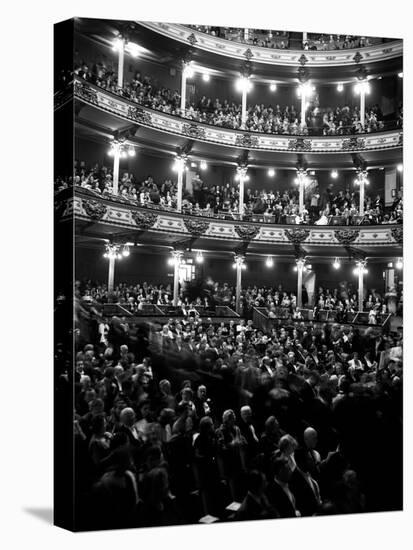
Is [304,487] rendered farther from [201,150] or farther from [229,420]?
[201,150]

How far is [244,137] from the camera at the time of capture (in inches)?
613

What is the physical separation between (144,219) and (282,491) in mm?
6108

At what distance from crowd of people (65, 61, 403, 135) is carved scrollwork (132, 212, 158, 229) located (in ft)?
7.32

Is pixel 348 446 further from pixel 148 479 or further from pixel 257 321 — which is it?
pixel 148 479

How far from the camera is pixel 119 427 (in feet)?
40.0

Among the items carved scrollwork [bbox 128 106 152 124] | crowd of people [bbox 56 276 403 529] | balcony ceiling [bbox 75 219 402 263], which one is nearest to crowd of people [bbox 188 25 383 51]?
carved scrollwork [bbox 128 106 152 124]

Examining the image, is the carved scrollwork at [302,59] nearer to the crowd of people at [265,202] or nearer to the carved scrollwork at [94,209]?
the crowd of people at [265,202]

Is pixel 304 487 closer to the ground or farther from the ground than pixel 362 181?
closer to the ground

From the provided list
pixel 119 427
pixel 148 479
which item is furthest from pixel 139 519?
pixel 119 427

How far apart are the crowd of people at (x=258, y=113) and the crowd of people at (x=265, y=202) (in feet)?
4.54

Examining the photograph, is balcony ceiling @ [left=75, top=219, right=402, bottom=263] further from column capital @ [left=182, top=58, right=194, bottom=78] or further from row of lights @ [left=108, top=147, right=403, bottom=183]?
column capital @ [left=182, top=58, right=194, bottom=78]

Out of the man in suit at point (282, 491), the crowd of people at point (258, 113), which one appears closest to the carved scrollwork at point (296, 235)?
the crowd of people at point (258, 113)

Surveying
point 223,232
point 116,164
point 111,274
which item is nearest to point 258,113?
point 223,232

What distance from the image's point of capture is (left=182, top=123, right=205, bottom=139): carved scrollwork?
49.2 ft
